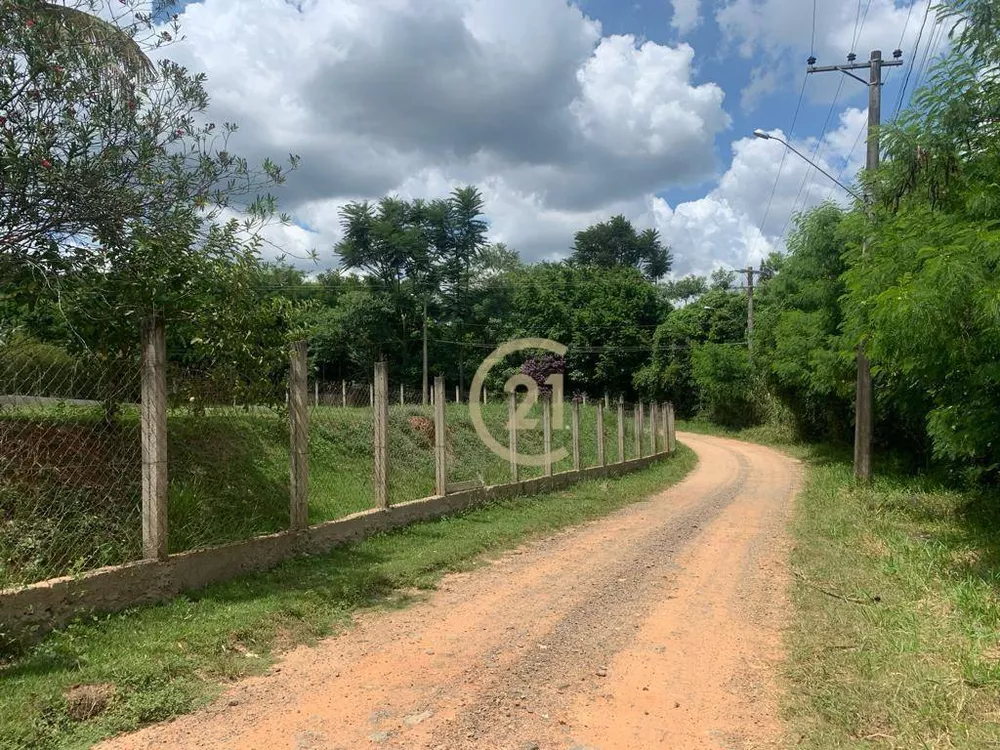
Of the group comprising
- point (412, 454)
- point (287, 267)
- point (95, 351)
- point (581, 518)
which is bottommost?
point (581, 518)

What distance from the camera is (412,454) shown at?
12242 mm

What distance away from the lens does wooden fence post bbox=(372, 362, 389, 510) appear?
27.9 feet

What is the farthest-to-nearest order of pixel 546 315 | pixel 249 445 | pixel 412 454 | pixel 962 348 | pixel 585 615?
pixel 546 315, pixel 412 454, pixel 249 445, pixel 962 348, pixel 585 615

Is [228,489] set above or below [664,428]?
above

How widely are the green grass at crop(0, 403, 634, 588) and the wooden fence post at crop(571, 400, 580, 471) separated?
17.3 ft

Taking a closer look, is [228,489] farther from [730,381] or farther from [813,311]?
[730,381]

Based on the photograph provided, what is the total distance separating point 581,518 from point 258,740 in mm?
7922

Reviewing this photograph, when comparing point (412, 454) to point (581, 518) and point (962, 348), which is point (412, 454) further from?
point (962, 348)

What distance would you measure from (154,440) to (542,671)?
333 cm

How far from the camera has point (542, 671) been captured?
4402 millimetres

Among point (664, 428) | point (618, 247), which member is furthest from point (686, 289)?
point (664, 428)

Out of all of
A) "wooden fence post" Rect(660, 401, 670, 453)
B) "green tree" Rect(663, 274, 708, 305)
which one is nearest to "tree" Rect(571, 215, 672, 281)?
"green tree" Rect(663, 274, 708, 305)

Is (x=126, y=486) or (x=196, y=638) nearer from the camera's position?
(x=196, y=638)

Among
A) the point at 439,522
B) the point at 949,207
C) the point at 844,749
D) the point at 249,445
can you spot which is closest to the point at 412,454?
the point at 439,522
